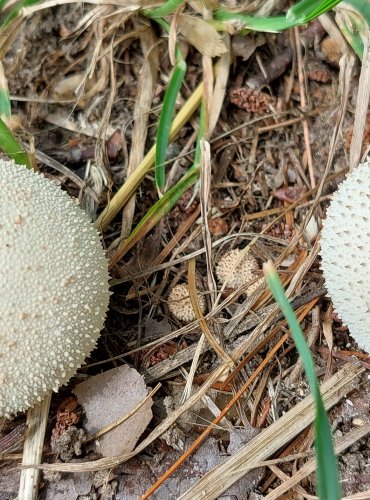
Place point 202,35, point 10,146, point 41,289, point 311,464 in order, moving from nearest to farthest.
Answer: point 41,289 → point 311,464 → point 10,146 → point 202,35

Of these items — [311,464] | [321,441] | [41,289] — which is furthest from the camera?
[311,464]

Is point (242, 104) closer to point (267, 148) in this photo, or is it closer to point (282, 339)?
point (267, 148)

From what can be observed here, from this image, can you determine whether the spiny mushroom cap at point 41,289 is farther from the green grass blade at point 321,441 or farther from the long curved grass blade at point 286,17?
the long curved grass blade at point 286,17

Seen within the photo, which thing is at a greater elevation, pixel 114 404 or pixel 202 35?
pixel 202 35

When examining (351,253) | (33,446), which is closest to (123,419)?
(33,446)

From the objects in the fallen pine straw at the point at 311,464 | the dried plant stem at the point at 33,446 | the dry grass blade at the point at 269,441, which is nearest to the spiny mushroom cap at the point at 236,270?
the dry grass blade at the point at 269,441

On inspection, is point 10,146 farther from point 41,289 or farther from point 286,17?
point 286,17

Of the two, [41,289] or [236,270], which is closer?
[41,289]

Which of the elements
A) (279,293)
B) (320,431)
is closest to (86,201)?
(279,293)
